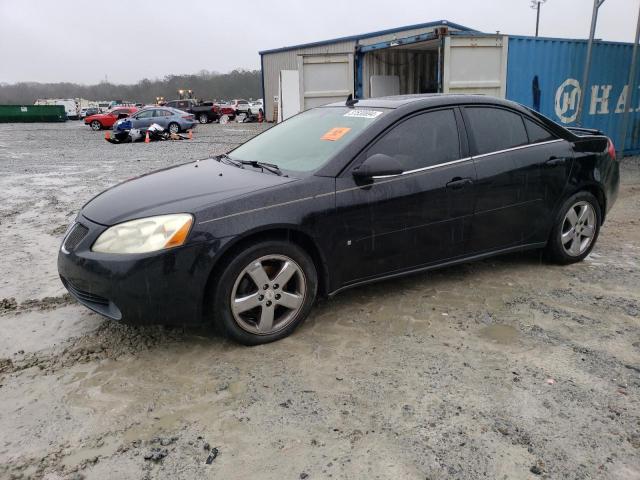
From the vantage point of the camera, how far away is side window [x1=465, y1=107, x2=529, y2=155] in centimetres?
421

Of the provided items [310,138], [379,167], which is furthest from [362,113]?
[379,167]

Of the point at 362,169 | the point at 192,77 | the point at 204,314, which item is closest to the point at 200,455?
the point at 204,314

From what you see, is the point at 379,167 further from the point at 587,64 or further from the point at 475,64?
the point at 587,64

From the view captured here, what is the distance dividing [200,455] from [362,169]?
6.55 ft

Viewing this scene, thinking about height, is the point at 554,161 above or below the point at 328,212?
above

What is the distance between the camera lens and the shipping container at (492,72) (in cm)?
925

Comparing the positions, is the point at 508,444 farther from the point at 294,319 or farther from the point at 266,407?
the point at 294,319

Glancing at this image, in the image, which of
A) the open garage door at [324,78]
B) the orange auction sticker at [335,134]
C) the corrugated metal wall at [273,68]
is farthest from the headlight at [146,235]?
the corrugated metal wall at [273,68]

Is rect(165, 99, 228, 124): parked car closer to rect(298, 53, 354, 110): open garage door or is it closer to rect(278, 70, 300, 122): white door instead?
rect(278, 70, 300, 122): white door

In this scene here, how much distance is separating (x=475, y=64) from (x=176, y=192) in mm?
7393

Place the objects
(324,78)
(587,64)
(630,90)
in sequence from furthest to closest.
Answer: (324,78) → (630,90) → (587,64)

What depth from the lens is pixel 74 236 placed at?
3.42 meters

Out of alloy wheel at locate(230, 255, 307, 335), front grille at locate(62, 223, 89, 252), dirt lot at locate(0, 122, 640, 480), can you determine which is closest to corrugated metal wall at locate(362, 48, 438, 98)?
dirt lot at locate(0, 122, 640, 480)

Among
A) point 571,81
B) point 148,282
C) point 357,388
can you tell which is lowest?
point 357,388
